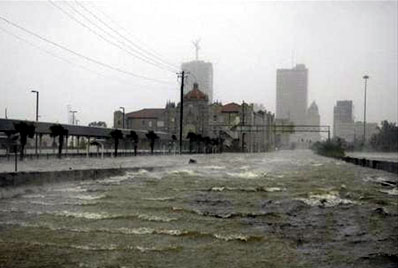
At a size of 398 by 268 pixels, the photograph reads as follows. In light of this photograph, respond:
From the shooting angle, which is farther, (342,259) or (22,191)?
(22,191)

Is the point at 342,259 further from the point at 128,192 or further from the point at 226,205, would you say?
the point at 128,192

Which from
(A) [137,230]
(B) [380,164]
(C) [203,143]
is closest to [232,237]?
(A) [137,230]

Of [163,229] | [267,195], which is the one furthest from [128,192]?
[163,229]

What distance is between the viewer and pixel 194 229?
10820 mm

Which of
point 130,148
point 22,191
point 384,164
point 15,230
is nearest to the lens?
point 15,230

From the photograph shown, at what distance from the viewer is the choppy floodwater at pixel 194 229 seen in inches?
321

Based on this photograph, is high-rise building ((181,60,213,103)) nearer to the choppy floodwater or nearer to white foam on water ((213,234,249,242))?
the choppy floodwater

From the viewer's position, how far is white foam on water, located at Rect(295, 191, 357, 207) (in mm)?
15777

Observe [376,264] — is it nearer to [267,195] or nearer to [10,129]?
[267,195]

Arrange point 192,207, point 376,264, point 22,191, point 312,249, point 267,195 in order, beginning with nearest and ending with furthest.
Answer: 1. point 376,264
2. point 312,249
3. point 192,207
4. point 22,191
5. point 267,195

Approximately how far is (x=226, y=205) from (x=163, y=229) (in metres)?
4.68

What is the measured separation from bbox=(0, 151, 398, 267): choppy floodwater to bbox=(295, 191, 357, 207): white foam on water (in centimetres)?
3

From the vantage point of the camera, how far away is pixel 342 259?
8367 millimetres

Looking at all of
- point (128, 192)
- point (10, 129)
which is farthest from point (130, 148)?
point (128, 192)
